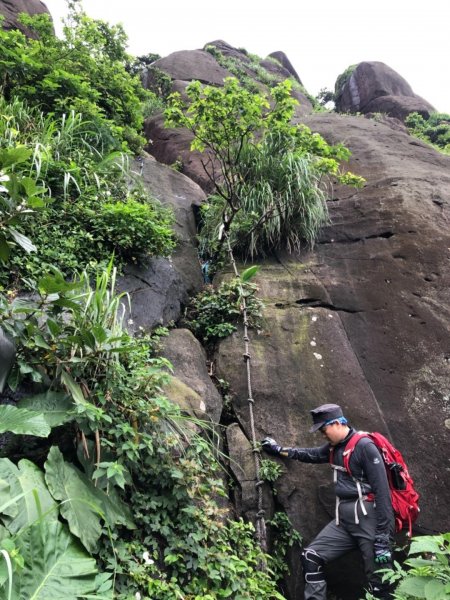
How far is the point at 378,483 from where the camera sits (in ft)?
11.0

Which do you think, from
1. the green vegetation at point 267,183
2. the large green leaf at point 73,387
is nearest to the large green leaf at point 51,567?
the large green leaf at point 73,387

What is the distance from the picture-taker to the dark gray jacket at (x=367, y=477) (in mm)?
3285

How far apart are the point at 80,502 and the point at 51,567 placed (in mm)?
407

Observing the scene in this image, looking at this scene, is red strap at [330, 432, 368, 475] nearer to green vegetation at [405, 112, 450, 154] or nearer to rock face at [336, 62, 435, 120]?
green vegetation at [405, 112, 450, 154]

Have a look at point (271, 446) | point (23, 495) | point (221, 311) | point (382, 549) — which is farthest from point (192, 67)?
point (23, 495)

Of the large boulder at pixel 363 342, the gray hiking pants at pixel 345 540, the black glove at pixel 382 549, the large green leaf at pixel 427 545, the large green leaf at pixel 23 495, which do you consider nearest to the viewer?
the large green leaf at pixel 427 545

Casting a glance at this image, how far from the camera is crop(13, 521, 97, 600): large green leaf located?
6.10 feet

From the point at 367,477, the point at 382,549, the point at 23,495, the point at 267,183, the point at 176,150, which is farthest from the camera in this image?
the point at 176,150

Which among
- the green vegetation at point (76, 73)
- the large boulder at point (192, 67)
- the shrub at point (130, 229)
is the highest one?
the large boulder at point (192, 67)

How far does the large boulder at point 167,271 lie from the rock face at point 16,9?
3.58 metres

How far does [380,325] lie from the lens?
5488mm

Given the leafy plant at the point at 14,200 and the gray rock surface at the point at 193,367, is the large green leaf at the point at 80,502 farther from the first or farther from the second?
the gray rock surface at the point at 193,367

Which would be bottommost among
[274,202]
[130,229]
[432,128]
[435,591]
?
[435,591]

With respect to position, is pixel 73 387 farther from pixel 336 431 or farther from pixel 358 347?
pixel 358 347
